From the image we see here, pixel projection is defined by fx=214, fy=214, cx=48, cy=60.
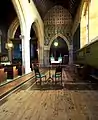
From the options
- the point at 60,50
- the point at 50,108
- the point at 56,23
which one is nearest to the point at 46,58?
the point at 60,50

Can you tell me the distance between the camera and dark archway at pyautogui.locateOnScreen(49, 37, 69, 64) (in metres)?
24.6

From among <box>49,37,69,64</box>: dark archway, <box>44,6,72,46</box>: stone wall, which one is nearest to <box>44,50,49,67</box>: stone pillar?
<box>44,6,72,46</box>: stone wall

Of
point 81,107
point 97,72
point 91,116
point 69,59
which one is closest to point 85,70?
point 97,72

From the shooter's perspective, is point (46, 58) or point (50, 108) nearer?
point (50, 108)

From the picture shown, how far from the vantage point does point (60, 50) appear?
2658cm

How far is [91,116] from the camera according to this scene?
358cm

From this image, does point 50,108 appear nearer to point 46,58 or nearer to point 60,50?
point 46,58

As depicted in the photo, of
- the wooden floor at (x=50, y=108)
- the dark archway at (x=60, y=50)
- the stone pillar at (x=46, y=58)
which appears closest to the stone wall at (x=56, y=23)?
the stone pillar at (x=46, y=58)

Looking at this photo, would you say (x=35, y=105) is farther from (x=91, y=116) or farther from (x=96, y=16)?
(x=96, y=16)

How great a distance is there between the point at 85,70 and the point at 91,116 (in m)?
6.58

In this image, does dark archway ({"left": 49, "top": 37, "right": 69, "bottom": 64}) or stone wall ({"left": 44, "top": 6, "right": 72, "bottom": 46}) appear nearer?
stone wall ({"left": 44, "top": 6, "right": 72, "bottom": 46})

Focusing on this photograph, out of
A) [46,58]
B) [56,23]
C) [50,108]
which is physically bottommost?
[50,108]

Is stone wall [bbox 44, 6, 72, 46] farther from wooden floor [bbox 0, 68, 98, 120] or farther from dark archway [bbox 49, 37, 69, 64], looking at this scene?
wooden floor [bbox 0, 68, 98, 120]

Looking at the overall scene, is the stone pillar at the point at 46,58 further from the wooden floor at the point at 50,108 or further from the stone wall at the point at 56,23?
the wooden floor at the point at 50,108
